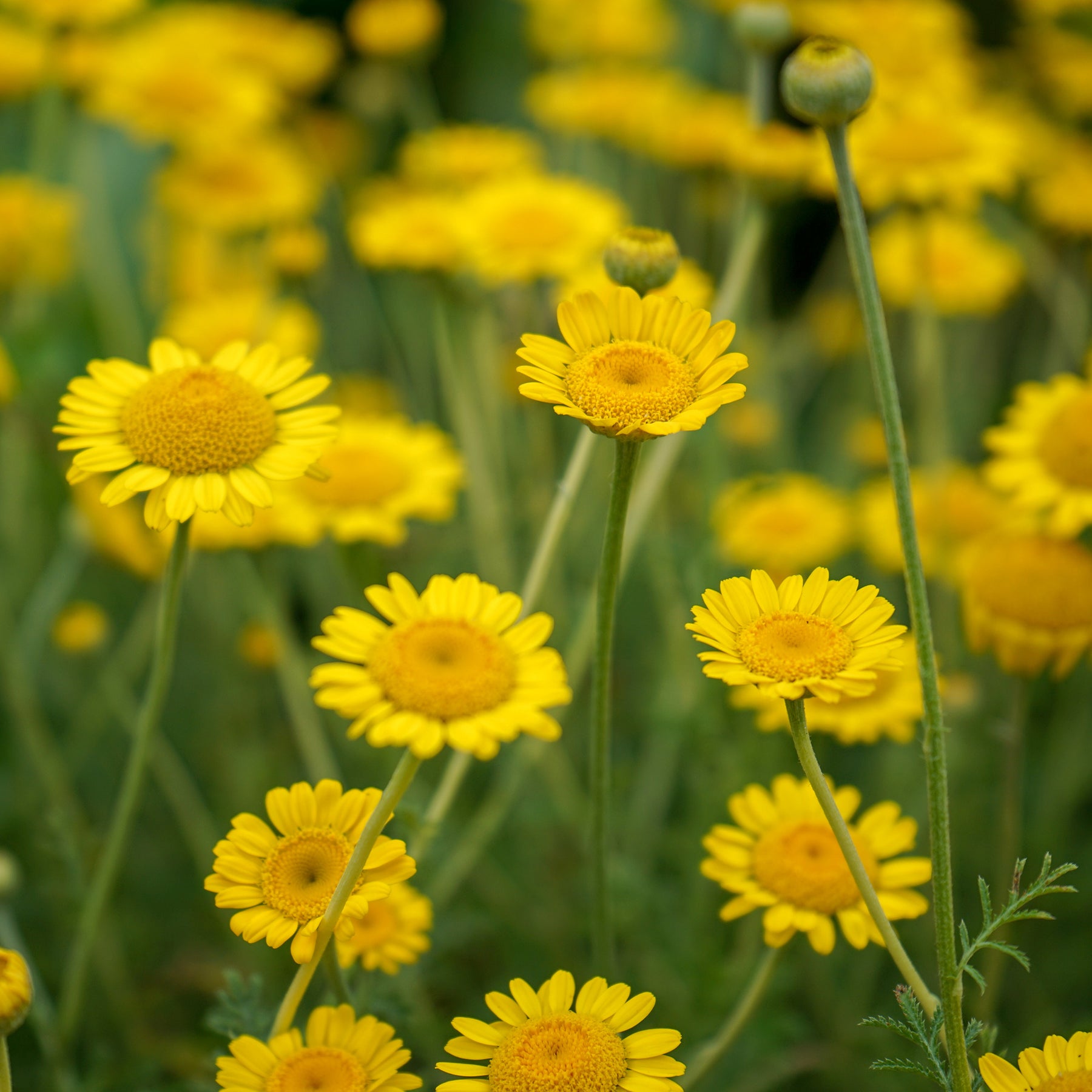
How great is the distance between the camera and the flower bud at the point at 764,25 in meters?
2.07

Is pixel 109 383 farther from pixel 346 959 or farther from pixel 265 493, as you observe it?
pixel 346 959

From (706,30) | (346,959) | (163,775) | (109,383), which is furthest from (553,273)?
(706,30)

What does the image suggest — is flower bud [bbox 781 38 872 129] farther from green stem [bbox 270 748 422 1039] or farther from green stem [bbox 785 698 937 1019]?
green stem [bbox 270 748 422 1039]

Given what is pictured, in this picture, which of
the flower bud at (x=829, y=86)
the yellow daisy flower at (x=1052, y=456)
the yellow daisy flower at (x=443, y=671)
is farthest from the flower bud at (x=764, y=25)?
the yellow daisy flower at (x=443, y=671)

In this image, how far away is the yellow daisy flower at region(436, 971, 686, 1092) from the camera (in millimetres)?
1068

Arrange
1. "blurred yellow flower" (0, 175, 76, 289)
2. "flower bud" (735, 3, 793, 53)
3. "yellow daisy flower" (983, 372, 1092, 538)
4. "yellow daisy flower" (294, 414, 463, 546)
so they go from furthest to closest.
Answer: "blurred yellow flower" (0, 175, 76, 289)
"flower bud" (735, 3, 793, 53)
"yellow daisy flower" (294, 414, 463, 546)
"yellow daisy flower" (983, 372, 1092, 538)

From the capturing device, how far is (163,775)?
2.17 m

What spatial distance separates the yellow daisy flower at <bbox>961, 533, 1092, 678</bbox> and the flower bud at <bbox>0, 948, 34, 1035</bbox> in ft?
4.16

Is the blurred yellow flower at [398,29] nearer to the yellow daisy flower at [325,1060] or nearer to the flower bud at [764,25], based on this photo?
the flower bud at [764,25]

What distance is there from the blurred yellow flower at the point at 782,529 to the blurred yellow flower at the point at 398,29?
1.31m

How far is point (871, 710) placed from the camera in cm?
162

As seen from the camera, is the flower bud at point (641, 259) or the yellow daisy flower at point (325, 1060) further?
the flower bud at point (641, 259)

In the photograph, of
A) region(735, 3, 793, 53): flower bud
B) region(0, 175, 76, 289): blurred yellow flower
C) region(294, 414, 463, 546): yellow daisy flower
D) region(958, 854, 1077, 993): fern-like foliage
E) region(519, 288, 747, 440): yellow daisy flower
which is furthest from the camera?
region(0, 175, 76, 289): blurred yellow flower

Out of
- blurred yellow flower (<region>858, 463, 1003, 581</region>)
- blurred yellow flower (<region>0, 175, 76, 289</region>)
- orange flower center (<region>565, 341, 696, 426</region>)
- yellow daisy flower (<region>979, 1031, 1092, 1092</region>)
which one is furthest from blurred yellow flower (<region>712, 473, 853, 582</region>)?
blurred yellow flower (<region>0, 175, 76, 289</region>)
